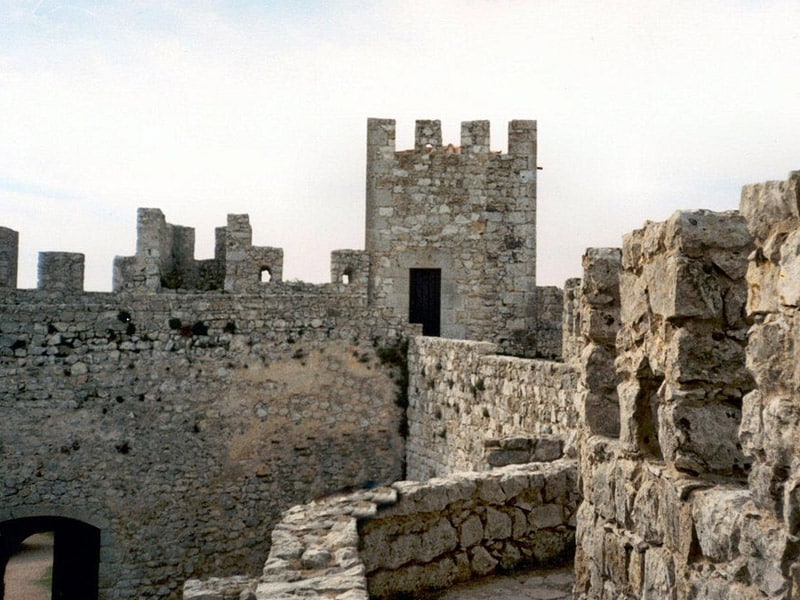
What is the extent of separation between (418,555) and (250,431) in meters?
8.07

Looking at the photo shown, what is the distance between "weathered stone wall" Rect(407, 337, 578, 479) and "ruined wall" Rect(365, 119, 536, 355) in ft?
10.7

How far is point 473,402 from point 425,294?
232 inches

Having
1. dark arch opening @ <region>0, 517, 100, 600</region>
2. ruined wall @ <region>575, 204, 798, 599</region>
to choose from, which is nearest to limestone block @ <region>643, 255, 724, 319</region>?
ruined wall @ <region>575, 204, 798, 599</region>

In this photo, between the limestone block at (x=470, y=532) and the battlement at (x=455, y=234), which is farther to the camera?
the battlement at (x=455, y=234)

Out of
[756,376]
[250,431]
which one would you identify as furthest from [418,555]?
[250,431]

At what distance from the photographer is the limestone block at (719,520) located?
8.47 ft

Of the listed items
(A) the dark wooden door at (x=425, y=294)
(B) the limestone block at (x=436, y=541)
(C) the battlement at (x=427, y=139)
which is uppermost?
(C) the battlement at (x=427, y=139)

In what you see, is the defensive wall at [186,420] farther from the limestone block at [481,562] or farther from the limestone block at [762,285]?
the limestone block at [762,285]

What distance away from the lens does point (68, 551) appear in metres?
14.3

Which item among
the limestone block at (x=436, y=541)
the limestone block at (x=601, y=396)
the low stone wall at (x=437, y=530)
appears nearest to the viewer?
the limestone block at (x=601, y=396)

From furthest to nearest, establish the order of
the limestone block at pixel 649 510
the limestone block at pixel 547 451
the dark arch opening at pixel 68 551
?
the dark arch opening at pixel 68 551 → the limestone block at pixel 547 451 → the limestone block at pixel 649 510

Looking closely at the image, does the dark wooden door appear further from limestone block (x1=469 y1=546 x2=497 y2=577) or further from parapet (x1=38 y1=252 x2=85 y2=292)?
limestone block (x1=469 y1=546 x2=497 y2=577)

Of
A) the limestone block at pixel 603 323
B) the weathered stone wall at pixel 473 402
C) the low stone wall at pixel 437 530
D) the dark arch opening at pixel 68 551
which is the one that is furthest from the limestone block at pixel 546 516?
the dark arch opening at pixel 68 551

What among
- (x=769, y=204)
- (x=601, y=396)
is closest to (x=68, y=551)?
(x=601, y=396)
